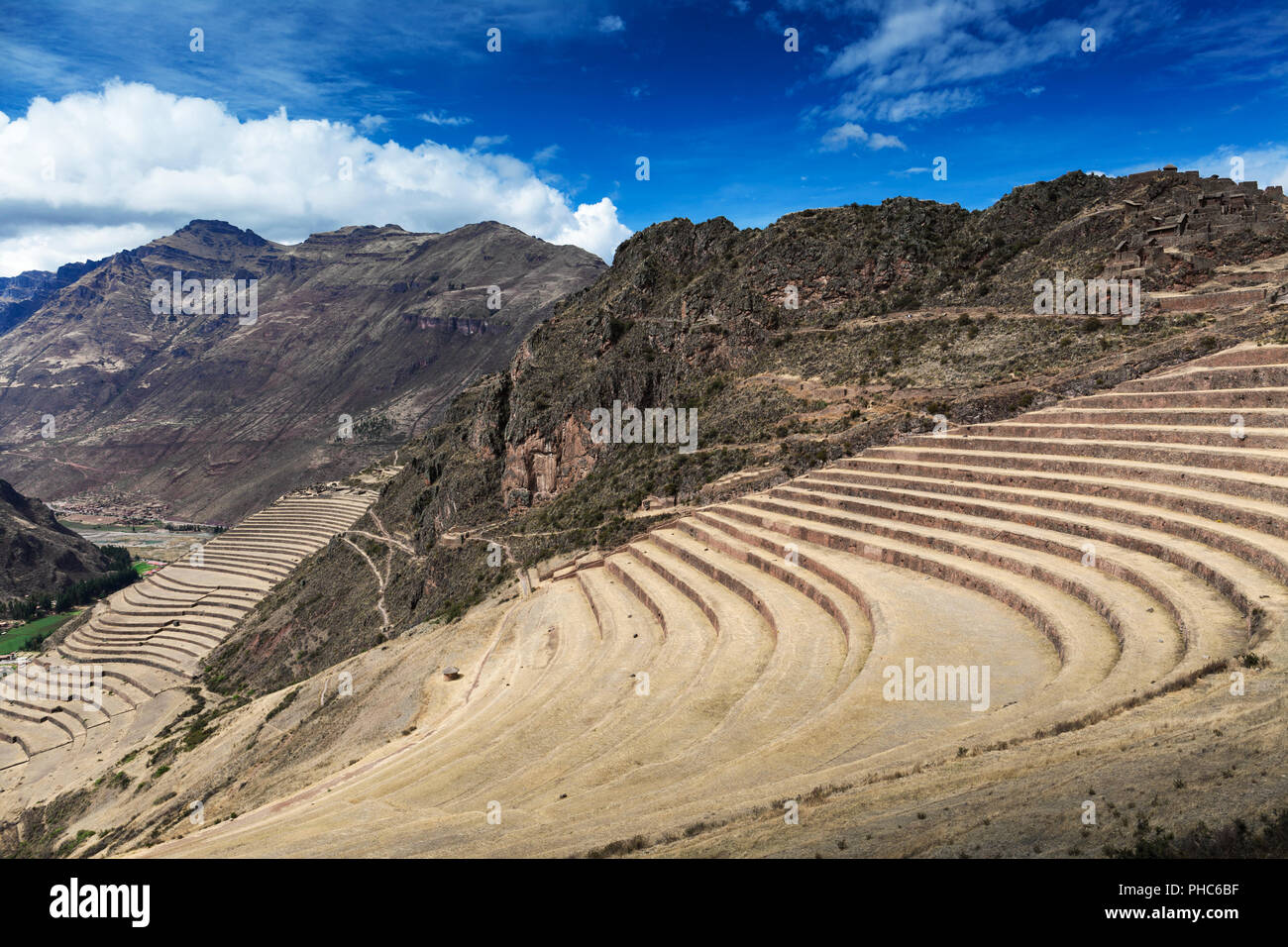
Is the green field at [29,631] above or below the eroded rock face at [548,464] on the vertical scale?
below

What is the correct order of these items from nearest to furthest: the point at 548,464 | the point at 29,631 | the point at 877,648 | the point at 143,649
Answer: the point at 877,648 → the point at 548,464 → the point at 143,649 → the point at 29,631

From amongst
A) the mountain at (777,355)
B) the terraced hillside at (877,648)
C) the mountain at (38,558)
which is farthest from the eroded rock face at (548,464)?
the mountain at (38,558)

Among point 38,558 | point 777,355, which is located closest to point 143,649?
point 777,355

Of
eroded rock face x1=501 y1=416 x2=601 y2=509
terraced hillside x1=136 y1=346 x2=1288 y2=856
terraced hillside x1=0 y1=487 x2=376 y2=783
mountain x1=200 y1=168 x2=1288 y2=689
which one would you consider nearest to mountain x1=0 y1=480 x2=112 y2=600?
terraced hillside x1=0 y1=487 x2=376 y2=783

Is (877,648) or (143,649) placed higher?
(877,648)

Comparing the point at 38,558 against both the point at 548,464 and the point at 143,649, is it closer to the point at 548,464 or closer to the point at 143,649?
the point at 143,649

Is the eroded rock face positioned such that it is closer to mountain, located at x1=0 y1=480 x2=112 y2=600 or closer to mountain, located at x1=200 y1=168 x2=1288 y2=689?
mountain, located at x1=200 y1=168 x2=1288 y2=689

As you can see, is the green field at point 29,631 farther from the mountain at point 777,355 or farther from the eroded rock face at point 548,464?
the eroded rock face at point 548,464
